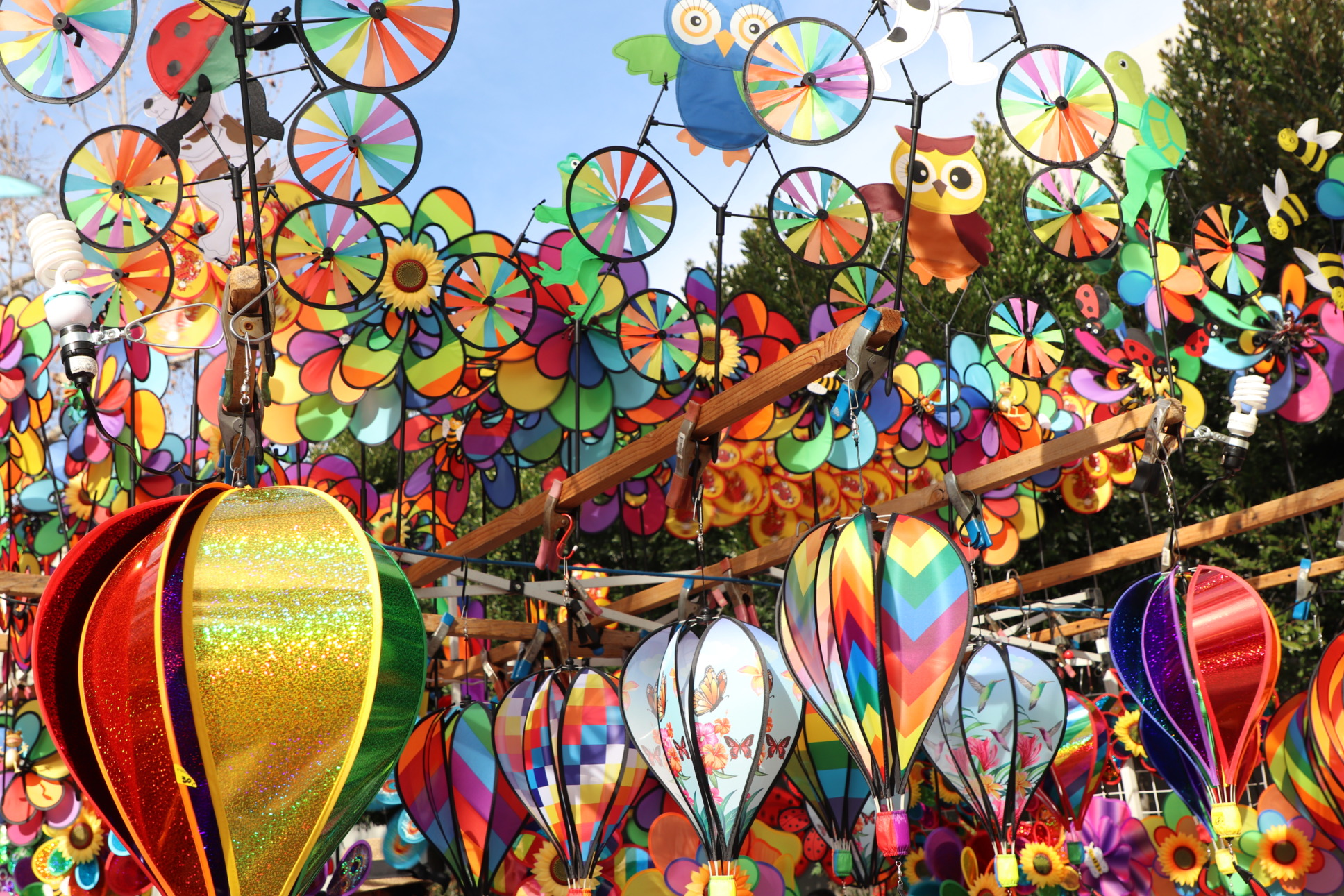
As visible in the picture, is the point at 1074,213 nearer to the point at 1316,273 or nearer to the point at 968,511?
the point at 1316,273

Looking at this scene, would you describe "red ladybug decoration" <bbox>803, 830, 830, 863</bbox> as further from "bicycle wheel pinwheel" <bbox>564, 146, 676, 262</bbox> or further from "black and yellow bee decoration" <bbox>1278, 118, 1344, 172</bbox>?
"black and yellow bee decoration" <bbox>1278, 118, 1344, 172</bbox>

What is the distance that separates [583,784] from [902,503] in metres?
1.27

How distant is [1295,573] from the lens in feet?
12.8

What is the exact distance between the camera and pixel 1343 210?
3447 mm

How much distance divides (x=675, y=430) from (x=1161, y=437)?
3.36 ft

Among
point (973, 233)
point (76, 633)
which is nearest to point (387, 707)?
point (76, 633)

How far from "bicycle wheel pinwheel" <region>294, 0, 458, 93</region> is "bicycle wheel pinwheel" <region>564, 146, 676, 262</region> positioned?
84 cm

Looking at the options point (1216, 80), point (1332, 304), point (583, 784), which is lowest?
point (583, 784)

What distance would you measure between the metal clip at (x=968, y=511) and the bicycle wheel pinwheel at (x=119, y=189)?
192cm

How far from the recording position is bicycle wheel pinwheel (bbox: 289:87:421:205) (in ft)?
8.28

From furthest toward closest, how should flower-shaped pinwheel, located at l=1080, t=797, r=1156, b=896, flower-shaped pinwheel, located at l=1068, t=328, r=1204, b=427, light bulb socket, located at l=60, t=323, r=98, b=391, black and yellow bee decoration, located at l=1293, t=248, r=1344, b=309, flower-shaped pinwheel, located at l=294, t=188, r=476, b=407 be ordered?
flower-shaped pinwheel, located at l=1068, t=328, r=1204, b=427, flower-shaped pinwheel, located at l=1080, t=797, r=1156, b=896, black and yellow bee decoration, located at l=1293, t=248, r=1344, b=309, flower-shaped pinwheel, located at l=294, t=188, r=476, b=407, light bulb socket, located at l=60, t=323, r=98, b=391

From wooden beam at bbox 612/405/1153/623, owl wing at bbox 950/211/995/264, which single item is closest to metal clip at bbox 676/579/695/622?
wooden beam at bbox 612/405/1153/623

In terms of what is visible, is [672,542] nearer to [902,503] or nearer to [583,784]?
[902,503]

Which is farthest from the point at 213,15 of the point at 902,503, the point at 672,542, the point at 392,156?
the point at 672,542
